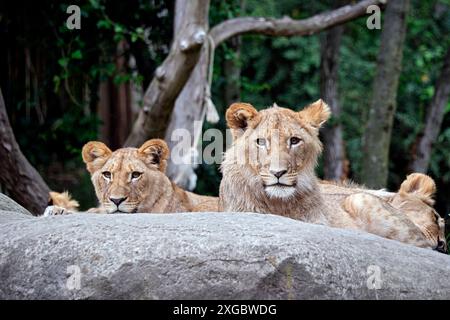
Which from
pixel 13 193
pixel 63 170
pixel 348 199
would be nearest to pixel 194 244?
pixel 348 199

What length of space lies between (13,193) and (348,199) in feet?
12.3

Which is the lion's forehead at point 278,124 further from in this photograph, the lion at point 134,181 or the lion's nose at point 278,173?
the lion at point 134,181

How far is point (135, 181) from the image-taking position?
6.06 metres

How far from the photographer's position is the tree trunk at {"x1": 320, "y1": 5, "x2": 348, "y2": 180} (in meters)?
11.1

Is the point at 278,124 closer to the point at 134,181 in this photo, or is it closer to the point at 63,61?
the point at 134,181

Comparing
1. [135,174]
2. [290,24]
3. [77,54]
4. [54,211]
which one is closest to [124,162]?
[135,174]

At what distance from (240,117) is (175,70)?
2473mm

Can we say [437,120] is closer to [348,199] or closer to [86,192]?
[86,192]

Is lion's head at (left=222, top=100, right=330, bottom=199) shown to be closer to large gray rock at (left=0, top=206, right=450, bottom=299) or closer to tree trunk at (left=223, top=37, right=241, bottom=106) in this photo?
large gray rock at (left=0, top=206, right=450, bottom=299)

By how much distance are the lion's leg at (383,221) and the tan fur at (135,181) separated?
1109mm

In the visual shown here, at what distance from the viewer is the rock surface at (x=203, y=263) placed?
4285 millimetres

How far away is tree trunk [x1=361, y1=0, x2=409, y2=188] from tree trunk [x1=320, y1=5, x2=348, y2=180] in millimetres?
1340

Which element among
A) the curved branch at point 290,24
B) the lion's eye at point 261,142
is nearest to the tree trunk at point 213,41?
the curved branch at point 290,24

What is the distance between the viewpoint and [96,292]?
4281 millimetres
